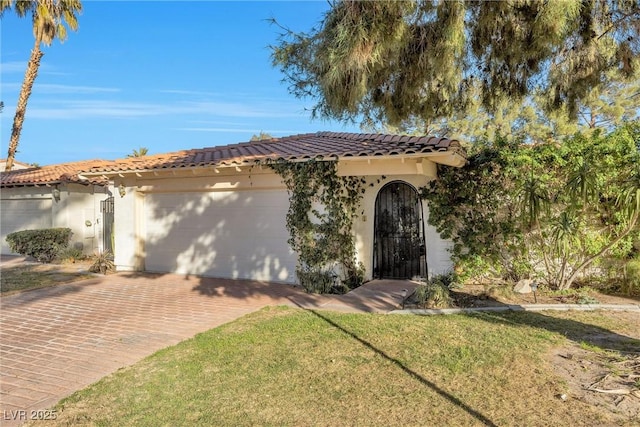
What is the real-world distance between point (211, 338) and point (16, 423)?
2.75 metres

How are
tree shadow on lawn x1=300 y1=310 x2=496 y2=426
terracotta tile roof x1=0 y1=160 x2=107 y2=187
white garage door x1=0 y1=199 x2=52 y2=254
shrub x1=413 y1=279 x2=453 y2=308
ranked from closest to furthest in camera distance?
1. tree shadow on lawn x1=300 y1=310 x2=496 y2=426
2. shrub x1=413 y1=279 x2=453 y2=308
3. terracotta tile roof x1=0 y1=160 x2=107 y2=187
4. white garage door x1=0 y1=199 x2=52 y2=254

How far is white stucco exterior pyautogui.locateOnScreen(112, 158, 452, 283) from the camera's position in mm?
10945

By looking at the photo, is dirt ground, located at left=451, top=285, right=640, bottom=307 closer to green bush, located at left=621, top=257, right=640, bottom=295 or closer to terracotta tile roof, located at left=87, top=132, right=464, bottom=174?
green bush, located at left=621, top=257, right=640, bottom=295

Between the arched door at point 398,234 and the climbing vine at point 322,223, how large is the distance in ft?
3.26

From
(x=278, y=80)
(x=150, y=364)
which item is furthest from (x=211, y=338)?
(x=278, y=80)

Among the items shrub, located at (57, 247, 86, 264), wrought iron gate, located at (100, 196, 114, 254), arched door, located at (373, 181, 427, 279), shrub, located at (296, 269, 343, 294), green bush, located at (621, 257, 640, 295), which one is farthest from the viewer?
wrought iron gate, located at (100, 196, 114, 254)

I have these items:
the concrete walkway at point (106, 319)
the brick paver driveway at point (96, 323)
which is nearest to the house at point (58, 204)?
the concrete walkway at point (106, 319)

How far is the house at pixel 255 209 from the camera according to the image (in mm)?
10414

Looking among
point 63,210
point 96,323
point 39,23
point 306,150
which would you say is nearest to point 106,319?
point 96,323

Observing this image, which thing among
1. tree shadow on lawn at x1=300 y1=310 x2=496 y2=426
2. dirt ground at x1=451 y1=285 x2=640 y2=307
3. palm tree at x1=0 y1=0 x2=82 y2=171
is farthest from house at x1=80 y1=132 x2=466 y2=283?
palm tree at x1=0 y1=0 x2=82 y2=171

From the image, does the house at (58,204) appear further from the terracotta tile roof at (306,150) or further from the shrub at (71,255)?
the terracotta tile roof at (306,150)

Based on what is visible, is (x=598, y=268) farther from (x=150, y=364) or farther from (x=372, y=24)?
(x=150, y=364)

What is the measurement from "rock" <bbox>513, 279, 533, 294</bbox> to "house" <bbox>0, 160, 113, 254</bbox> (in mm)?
15955

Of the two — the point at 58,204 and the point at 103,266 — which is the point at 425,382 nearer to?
the point at 103,266
